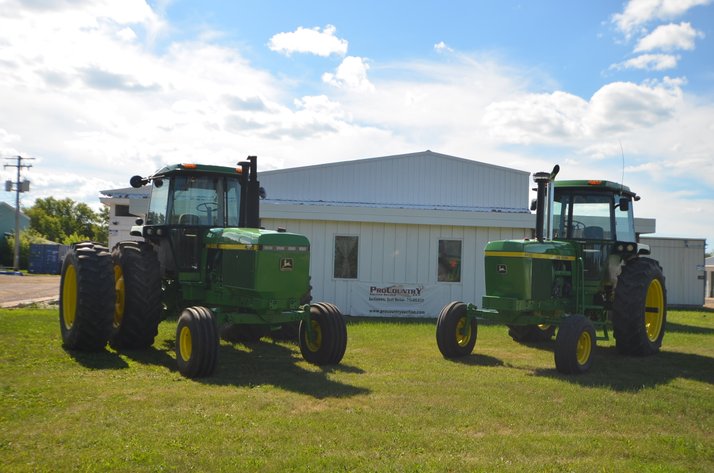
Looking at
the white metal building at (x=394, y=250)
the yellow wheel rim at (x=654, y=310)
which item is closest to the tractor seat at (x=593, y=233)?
the yellow wheel rim at (x=654, y=310)

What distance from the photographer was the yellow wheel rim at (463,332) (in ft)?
35.8

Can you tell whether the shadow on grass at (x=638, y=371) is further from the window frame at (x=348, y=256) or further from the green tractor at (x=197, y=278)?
the window frame at (x=348, y=256)

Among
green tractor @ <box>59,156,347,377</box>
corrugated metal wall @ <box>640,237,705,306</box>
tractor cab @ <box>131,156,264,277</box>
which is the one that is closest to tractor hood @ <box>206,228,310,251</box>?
green tractor @ <box>59,156,347,377</box>

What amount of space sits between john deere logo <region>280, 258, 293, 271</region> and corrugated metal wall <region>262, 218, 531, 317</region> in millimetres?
8453

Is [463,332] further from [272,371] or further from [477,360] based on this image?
[272,371]

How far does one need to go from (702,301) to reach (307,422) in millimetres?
23566

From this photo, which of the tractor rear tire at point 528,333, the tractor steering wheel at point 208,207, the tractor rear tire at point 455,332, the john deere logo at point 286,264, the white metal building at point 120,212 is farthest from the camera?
the white metal building at point 120,212

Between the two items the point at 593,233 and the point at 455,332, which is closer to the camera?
the point at 455,332

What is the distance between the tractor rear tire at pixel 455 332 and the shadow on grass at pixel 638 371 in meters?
1.43

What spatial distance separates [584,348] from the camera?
9719mm

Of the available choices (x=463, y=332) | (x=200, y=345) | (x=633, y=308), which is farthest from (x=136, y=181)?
(x=633, y=308)

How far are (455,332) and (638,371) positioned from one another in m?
2.60

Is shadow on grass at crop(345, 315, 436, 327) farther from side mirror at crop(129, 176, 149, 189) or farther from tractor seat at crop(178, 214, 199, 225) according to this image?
side mirror at crop(129, 176, 149, 189)

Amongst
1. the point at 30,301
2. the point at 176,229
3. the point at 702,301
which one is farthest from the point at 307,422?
the point at 702,301
